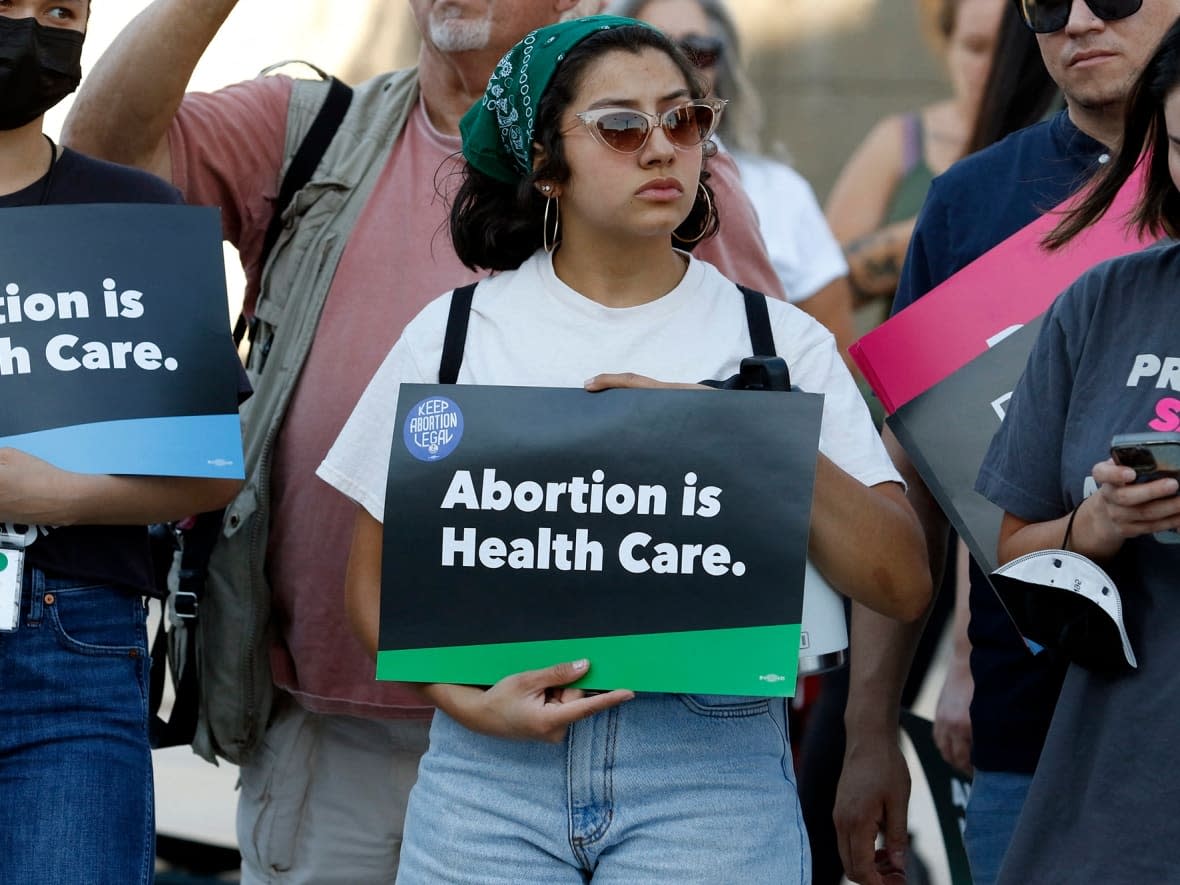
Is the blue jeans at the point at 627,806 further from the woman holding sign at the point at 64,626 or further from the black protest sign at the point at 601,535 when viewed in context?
the woman holding sign at the point at 64,626

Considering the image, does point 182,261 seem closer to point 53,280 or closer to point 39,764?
point 53,280

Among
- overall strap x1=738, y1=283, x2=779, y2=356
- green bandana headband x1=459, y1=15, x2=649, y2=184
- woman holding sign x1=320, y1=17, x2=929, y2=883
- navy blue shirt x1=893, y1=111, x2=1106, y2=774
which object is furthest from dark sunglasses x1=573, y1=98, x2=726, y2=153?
navy blue shirt x1=893, y1=111, x2=1106, y2=774

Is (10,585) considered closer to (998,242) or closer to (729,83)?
(998,242)

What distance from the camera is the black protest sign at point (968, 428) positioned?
2750mm

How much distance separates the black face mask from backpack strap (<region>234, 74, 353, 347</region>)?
1.86ft

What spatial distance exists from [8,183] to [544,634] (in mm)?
1199

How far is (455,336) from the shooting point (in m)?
2.64

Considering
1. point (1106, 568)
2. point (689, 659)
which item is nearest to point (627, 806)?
point (689, 659)

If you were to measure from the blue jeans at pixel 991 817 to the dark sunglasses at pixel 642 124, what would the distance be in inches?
45.7

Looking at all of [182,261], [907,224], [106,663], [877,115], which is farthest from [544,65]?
[877,115]

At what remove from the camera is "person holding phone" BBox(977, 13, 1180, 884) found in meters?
2.15

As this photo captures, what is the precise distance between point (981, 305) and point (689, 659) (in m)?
0.81

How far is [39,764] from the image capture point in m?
2.69

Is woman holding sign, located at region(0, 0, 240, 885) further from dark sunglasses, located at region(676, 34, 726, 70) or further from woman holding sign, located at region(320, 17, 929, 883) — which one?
dark sunglasses, located at region(676, 34, 726, 70)
